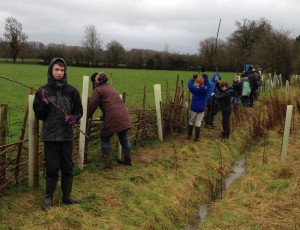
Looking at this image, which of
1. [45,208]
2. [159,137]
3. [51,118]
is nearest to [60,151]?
[51,118]

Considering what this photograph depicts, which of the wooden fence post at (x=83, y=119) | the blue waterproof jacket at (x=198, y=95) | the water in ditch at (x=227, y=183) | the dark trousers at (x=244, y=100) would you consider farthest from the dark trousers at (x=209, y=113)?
the wooden fence post at (x=83, y=119)

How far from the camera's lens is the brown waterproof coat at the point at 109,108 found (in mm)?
5434

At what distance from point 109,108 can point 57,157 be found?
148 centimetres

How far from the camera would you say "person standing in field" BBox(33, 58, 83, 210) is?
402 cm

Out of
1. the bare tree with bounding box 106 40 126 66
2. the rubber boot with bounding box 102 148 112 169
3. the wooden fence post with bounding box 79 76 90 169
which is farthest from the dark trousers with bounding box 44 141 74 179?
the bare tree with bounding box 106 40 126 66

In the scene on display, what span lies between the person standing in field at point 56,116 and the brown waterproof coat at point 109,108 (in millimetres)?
1157

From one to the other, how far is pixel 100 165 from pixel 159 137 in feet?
7.52

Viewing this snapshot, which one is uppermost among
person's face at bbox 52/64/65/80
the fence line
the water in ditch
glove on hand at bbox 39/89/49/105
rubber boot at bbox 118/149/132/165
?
person's face at bbox 52/64/65/80

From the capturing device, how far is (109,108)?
5469 millimetres

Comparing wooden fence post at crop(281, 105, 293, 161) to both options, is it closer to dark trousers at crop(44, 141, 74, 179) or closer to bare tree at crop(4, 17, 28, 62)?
dark trousers at crop(44, 141, 74, 179)

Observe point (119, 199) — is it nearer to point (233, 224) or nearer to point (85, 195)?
point (85, 195)

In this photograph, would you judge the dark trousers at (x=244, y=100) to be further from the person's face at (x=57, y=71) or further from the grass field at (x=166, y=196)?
the person's face at (x=57, y=71)

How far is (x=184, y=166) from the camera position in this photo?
21.1 ft

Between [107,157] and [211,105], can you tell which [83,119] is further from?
[211,105]
